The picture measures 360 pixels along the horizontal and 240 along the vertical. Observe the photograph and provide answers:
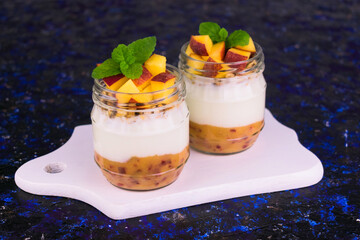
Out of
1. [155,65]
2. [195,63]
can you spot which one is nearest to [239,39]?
[195,63]

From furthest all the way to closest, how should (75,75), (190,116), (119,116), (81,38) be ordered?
(81,38) → (75,75) → (190,116) → (119,116)

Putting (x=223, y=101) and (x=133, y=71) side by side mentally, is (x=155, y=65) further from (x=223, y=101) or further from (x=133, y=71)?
(x=223, y=101)

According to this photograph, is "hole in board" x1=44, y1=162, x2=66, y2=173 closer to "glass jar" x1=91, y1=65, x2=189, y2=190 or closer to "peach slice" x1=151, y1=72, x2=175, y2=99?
"glass jar" x1=91, y1=65, x2=189, y2=190

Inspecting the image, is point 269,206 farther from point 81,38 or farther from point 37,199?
point 81,38

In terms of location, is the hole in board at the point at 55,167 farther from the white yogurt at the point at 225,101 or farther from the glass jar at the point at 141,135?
the white yogurt at the point at 225,101

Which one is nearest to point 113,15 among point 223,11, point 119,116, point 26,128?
point 223,11

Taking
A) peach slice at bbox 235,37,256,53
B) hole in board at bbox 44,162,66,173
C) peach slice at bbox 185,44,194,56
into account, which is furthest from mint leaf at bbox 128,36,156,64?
hole in board at bbox 44,162,66,173
